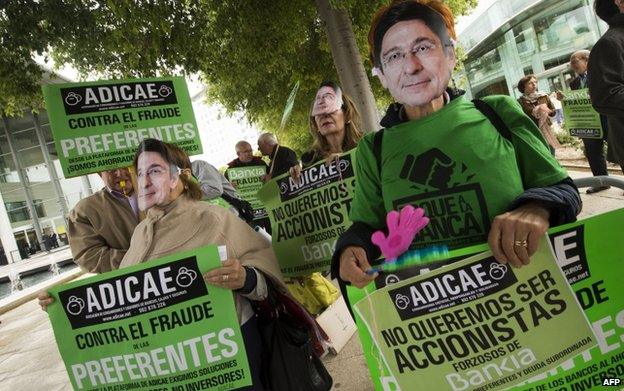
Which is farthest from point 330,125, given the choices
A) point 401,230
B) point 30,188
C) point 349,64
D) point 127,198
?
point 30,188

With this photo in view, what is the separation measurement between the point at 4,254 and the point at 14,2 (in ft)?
110

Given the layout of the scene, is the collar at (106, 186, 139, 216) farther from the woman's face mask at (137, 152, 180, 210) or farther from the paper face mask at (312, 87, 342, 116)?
the paper face mask at (312, 87, 342, 116)

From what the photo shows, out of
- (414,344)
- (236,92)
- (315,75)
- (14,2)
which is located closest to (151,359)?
(414,344)

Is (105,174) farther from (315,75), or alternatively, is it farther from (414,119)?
(315,75)

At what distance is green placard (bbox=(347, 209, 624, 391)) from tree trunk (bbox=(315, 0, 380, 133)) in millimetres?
4115

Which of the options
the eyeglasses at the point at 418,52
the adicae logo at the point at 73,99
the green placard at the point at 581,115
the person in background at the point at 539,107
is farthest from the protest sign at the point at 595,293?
the person in background at the point at 539,107

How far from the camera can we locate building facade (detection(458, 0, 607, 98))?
2334 centimetres

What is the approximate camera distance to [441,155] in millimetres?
1414

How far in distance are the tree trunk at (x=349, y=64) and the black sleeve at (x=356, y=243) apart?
12.3 ft

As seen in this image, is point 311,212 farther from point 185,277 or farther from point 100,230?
point 100,230

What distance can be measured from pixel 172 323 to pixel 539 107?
507cm

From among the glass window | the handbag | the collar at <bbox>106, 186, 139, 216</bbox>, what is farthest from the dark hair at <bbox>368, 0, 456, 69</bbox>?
the glass window

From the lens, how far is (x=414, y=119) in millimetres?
1531

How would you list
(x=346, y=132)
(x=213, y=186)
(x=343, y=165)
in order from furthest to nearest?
(x=213, y=186)
(x=346, y=132)
(x=343, y=165)
